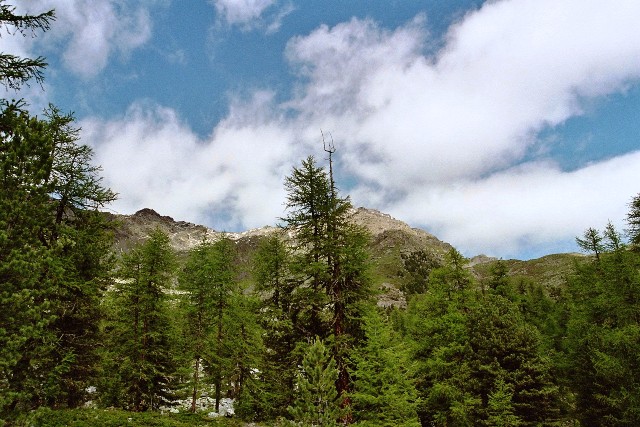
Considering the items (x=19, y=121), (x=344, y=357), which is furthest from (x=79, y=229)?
(x=344, y=357)

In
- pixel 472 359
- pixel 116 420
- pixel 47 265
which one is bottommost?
pixel 116 420

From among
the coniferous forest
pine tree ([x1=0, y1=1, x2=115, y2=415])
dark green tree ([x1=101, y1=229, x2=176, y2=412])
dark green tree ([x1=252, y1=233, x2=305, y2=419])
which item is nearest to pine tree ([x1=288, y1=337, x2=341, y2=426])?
the coniferous forest

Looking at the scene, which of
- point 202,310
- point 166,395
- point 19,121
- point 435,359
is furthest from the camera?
point 202,310

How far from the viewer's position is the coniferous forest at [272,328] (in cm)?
1298

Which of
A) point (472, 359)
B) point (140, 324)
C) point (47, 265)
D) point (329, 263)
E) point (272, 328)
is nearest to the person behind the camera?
point (47, 265)

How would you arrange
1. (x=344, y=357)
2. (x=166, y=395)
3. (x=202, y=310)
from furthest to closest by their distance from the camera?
(x=202, y=310) < (x=166, y=395) < (x=344, y=357)

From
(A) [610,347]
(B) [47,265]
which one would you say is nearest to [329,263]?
(B) [47,265]

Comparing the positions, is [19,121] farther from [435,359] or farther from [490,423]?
[490,423]

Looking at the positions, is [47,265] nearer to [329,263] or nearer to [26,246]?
[26,246]

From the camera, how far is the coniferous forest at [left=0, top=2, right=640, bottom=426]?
1298cm

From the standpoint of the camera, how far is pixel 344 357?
19.4m

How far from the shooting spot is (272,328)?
2366 centimetres

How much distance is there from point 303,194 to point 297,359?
30.4 ft

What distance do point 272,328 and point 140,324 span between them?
36.9 feet
